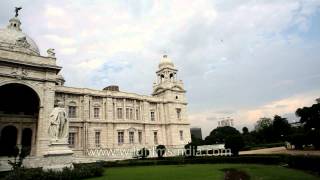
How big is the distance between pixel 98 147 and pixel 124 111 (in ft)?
24.4

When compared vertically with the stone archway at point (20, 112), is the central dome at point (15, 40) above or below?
above

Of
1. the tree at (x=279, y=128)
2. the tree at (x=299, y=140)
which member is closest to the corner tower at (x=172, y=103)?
the tree at (x=299, y=140)

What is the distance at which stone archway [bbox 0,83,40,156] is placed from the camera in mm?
33531

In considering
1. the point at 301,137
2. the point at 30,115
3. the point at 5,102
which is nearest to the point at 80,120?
the point at 30,115

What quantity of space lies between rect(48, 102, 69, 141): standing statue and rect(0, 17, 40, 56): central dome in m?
21.2

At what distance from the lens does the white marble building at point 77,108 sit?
31.7 metres

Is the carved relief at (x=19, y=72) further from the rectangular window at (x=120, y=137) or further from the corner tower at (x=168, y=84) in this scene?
the corner tower at (x=168, y=84)

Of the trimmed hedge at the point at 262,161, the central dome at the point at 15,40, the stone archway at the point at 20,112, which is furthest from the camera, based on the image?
the central dome at the point at 15,40

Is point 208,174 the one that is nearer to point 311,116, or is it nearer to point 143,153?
point 143,153

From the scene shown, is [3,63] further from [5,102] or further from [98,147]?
[98,147]

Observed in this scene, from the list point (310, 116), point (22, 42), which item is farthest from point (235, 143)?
point (22, 42)

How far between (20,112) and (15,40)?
9847 millimetres

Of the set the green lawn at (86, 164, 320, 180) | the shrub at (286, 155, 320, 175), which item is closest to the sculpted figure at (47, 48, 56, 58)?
the green lawn at (86, 164, 320, 180)

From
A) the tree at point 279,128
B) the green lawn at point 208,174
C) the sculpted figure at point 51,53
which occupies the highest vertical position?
the sculpted figure at point 51,53
